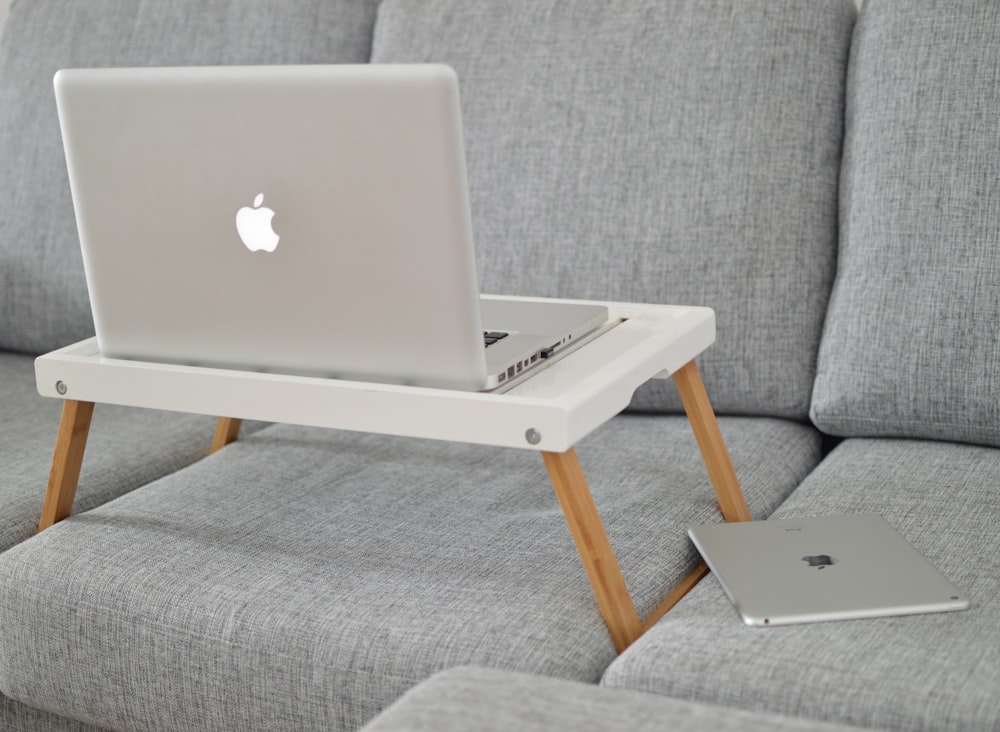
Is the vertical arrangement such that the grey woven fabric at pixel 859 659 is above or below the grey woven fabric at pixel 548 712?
below

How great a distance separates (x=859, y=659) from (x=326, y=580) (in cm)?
54

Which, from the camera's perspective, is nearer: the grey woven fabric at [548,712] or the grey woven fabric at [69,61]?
the grey woven fabric at [548,712]

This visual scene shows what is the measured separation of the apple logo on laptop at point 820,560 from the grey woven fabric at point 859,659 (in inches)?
3.9

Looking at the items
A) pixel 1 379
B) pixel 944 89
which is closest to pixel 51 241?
pixel 1 379

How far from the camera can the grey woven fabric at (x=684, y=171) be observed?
5.56ft

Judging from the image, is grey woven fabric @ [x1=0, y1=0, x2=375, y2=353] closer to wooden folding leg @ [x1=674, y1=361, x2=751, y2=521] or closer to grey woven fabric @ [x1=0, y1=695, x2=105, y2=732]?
grey woven fabric @ [x1=0, y1=695, x2=105, y2=732]

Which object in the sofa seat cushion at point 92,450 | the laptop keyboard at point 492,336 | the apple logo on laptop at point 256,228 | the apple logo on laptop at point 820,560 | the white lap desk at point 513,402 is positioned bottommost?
the sofa seat cushion at point 92,450

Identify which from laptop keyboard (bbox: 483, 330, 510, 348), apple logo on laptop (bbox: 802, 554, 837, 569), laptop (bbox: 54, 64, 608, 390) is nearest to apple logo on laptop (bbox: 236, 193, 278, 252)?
laptop (bbox: 54, 64, 608, 390)

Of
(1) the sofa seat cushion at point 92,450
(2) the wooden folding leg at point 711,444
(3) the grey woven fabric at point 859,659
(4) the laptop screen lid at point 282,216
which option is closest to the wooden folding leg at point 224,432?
(1) the sofa seat cushion at point 92,450

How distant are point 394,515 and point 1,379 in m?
0.94

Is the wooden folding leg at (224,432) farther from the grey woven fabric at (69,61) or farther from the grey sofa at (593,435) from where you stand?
the grey woven fabric at (69,61)

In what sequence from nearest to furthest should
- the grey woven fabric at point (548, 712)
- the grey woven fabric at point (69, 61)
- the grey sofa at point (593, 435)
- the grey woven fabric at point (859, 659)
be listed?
1. the grey woven fabric at point (548, 712)
2. the grey woven fabric at point (859, 659)
3. the grey sofa at point (593, 435)
4. the grey woven fabric at point (69, 61)

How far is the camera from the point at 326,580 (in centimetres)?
127

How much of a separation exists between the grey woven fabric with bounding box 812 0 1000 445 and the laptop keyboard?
53 cm
